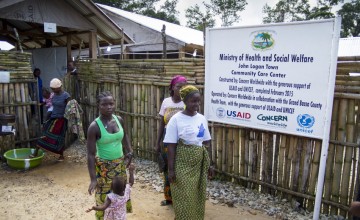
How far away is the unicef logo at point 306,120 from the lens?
12.2ft

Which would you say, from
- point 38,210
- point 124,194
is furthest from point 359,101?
point 38,210

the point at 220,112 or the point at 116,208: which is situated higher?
the point at 220,112

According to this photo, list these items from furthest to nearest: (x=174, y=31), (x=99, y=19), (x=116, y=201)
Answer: (x=174, y=31)
(x=99, y=19)
(x=116, y=201)

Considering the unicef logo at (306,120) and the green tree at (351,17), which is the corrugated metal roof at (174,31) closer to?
the unicef logo at (306,120)

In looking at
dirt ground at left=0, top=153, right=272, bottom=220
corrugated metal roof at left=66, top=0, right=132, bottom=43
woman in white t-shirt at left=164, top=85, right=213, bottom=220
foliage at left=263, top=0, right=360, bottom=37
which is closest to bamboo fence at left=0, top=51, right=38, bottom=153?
dirt ground at left=0, top=153, right=272, bottom=220

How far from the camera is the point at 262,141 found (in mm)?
4469

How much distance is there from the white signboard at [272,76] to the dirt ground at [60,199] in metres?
1.32

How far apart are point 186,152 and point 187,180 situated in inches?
10.9

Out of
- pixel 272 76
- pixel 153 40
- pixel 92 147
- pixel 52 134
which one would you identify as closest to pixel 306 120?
pixel 272 76

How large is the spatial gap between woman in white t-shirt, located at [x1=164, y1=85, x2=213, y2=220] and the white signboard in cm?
135

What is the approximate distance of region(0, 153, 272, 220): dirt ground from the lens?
409cm

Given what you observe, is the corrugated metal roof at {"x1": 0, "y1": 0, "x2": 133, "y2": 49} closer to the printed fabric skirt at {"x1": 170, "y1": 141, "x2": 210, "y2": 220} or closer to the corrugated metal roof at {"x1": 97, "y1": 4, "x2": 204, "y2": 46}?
the corrugated metal roof at {"x1": 97, "y1": 4, "x2": 204, "y2": 46}

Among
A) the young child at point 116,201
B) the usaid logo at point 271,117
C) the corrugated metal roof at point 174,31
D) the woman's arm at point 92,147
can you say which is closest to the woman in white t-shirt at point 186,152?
the young child at point 116,201

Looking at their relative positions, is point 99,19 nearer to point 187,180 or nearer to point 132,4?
point 187,180
